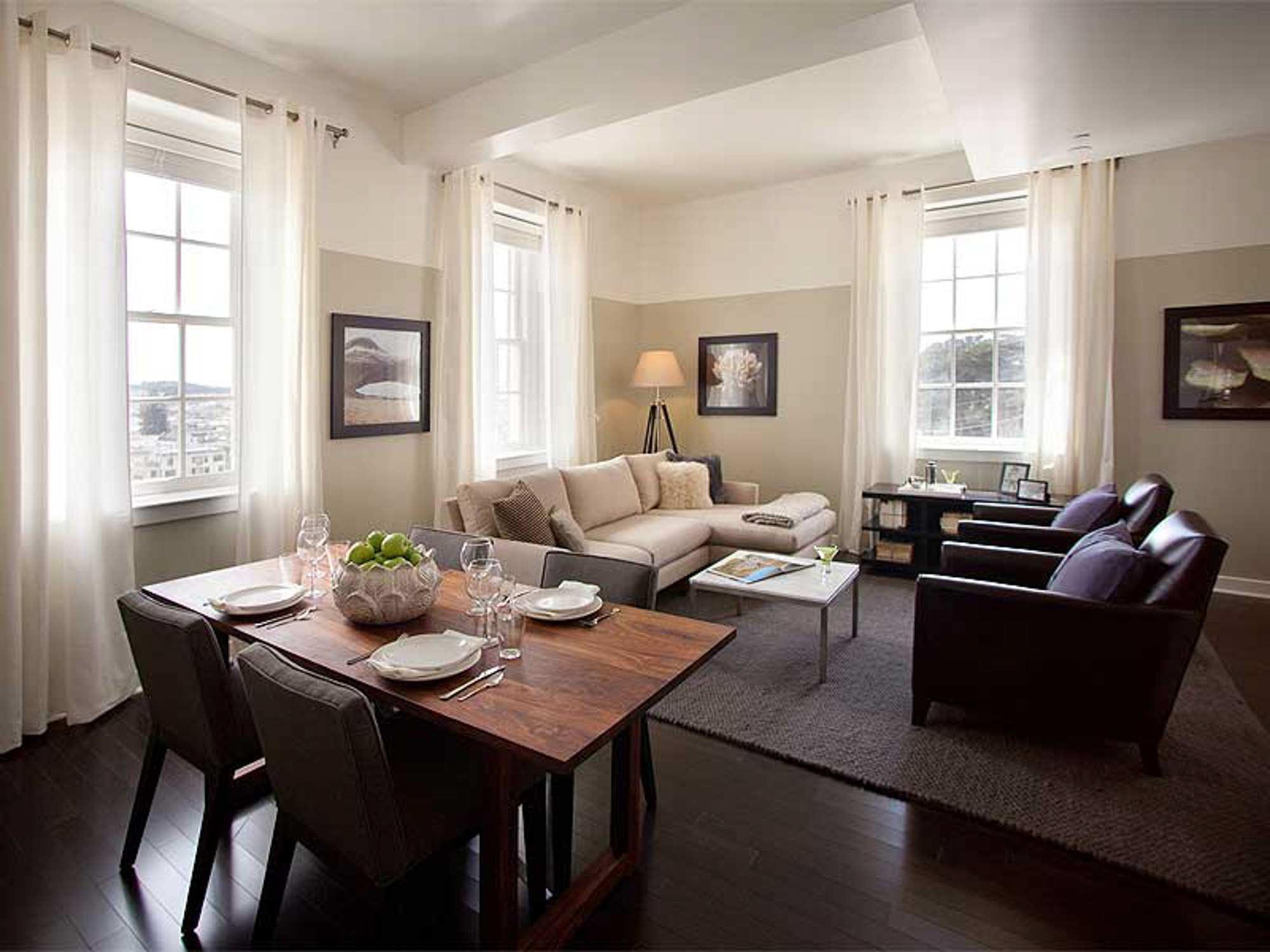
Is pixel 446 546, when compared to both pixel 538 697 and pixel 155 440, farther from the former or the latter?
pixel 155 440

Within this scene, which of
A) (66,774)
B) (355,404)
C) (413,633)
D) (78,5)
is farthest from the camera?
(355,404)

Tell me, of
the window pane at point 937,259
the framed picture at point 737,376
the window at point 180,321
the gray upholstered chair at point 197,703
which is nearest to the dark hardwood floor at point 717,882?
the gray upholstered chair at point 197,703

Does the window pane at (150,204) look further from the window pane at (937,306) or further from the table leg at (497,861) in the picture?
the window pane at (937,306)

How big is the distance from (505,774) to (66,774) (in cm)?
200

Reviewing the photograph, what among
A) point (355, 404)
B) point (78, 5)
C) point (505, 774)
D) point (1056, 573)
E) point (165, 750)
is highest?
point (78, 5)

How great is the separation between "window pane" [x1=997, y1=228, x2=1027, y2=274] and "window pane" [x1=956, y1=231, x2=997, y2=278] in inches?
1.3

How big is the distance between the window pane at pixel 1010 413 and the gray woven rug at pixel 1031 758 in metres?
2.00

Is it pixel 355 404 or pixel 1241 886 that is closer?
pixel 1241 886

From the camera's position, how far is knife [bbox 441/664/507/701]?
146cm

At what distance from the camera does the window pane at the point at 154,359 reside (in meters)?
3.21

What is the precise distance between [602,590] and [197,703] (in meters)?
1.12

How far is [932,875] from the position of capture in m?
1.91

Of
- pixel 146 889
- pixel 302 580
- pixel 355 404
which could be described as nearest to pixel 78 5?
pixel 355 404

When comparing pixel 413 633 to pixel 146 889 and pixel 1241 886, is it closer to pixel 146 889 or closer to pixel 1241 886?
pixel 146 889
